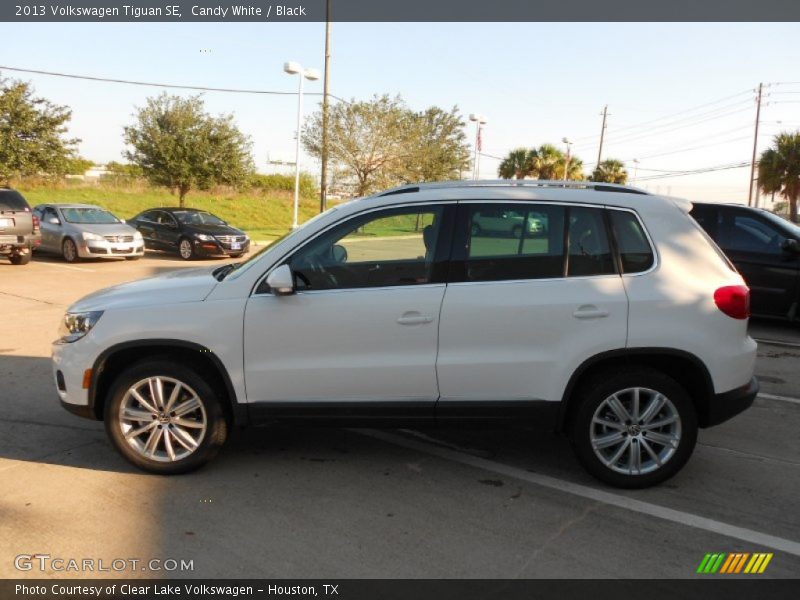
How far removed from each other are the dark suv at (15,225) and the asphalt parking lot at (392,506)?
35.6 ft

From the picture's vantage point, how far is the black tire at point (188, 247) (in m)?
18.5

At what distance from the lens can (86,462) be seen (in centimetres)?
451

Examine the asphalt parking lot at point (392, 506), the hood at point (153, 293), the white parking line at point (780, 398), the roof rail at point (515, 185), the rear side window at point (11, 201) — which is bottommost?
the asphalt parking lot at point (392, 506)

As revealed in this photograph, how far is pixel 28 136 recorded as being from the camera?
24.8m

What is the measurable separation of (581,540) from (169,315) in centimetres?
265

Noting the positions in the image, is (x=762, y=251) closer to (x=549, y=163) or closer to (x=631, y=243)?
(x=631, y=243)

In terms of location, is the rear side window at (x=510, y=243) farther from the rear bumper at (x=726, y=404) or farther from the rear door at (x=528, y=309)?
the rear bumper at (x=726, y=404)

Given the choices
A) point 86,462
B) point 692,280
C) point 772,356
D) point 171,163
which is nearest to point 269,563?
point 86,462

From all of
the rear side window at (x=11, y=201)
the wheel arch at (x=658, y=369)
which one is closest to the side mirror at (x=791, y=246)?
the wheel arch at (x=658, y=369)

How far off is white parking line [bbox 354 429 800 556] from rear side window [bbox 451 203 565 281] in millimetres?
1287

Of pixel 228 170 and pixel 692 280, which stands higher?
pixel 228 170

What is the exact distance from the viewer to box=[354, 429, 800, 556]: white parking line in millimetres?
3574

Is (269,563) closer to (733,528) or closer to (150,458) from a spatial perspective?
(150,458)

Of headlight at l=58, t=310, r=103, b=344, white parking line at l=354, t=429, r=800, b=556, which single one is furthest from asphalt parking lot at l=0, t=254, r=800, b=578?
headlight at l=58, t=310, r=103, b=344
